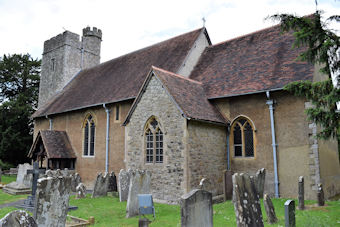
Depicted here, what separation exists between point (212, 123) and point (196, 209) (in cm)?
733

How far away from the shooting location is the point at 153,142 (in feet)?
41.0

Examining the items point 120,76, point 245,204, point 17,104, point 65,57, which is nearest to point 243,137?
point 245,204

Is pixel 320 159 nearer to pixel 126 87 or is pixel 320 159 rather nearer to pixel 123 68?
pixel 126 87

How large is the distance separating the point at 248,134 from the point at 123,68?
→ 1179 centimetres

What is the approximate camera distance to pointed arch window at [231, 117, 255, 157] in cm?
1293

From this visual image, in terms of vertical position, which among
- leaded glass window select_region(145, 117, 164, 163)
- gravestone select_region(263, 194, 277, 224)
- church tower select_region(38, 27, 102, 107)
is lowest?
A: gravestone select_region(263, 194, 277, 224)

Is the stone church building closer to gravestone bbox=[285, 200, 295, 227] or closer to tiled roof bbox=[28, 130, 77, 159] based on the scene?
tiled roof bbox=[28, 130, 77, 159]

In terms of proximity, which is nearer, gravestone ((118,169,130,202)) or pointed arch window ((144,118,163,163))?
gravestone ((118,169,130,202))

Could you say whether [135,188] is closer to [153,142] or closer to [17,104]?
[153,142]

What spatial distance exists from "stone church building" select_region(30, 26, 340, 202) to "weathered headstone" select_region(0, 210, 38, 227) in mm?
8199

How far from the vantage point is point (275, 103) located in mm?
12234

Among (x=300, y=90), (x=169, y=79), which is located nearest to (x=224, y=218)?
(x=300, y=90)

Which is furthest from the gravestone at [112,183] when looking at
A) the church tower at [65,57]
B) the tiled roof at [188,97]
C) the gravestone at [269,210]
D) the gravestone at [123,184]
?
the church tower at [65,57]

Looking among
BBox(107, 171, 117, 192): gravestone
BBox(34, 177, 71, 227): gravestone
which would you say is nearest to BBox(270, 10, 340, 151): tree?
BBox(34, 177, 71, 227): gravestone
